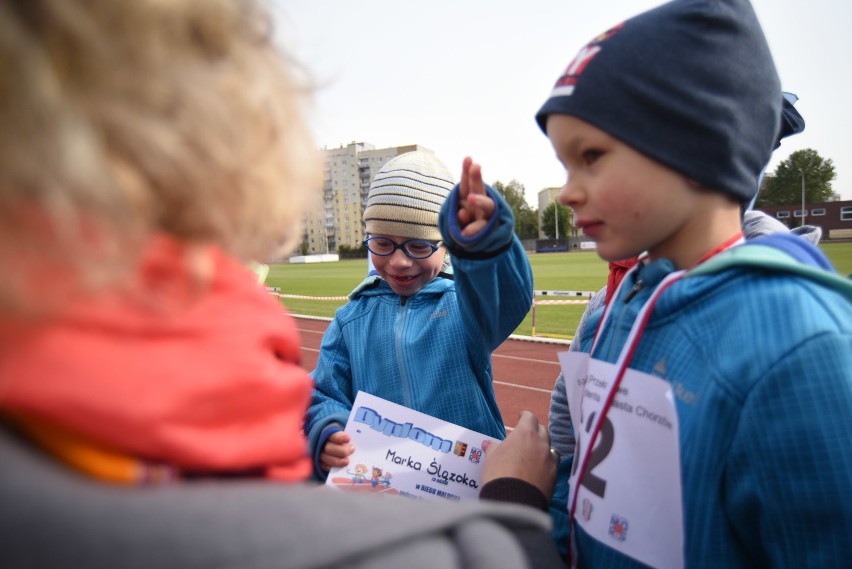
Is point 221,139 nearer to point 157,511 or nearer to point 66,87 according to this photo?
point 66,87

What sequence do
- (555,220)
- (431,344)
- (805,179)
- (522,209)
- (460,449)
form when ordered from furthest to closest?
(522,209), (555,220), (805,179), (431,344), (460,449)

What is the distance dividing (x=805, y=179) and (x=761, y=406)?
84.5m

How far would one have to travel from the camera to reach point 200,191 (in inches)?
21.3

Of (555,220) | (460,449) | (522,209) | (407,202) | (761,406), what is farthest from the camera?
(522,209)

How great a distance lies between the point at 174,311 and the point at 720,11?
1.33 meters

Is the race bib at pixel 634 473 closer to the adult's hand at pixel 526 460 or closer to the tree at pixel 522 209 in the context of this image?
the adult's hand at pixel 526 460

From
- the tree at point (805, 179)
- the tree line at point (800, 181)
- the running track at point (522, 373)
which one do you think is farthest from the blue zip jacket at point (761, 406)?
the tree at point (805, 179)

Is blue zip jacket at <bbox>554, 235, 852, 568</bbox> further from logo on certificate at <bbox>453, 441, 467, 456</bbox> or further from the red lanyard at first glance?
logo on certificate at <bbox>453, 441, 467, 456</bbox>

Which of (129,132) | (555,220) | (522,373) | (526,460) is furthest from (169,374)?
(555,220)

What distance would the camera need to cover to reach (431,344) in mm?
2180

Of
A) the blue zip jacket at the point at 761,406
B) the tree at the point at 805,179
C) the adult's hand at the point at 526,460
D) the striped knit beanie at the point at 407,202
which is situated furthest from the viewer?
the tree at the point at 805,179

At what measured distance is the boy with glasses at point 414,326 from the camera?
1.91 meters

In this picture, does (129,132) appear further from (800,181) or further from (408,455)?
(800,181)

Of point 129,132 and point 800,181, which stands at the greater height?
point 800,181
